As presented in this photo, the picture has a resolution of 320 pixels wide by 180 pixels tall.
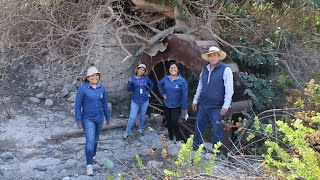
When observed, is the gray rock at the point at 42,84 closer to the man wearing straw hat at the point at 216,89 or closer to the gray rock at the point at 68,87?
the gray rock at the point at 68,87

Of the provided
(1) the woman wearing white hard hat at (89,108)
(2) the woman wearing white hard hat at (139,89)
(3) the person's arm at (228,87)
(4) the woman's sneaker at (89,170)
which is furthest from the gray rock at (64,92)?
(3) the person's arm at (228,87)

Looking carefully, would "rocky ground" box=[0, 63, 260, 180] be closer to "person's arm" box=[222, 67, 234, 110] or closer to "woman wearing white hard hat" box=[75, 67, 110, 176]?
"woman wearing white hard hat" box=[75, 67, 110, 176]

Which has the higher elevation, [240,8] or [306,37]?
[240,8]

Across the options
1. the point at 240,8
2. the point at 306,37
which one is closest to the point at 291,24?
the point at 306,37

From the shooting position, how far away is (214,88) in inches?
220

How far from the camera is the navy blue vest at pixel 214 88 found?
5.54 meters

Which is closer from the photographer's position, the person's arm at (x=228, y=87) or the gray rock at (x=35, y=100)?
the person's arm at (x=228, y=87)

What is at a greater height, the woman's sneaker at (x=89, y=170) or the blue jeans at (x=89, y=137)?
the blue jeans at (x=89, y=137)

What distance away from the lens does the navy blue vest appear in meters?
5.54

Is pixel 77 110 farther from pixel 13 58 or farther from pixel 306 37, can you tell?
pixel 306 37

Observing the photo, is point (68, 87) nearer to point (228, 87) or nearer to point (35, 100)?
point (35, 100)

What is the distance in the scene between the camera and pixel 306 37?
Answer: 8211 millimetres

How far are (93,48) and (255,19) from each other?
10.0 feet

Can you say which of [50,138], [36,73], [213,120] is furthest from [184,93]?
[36,73]
